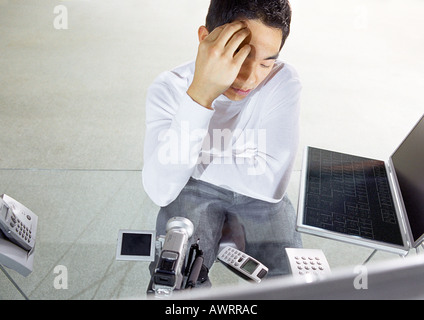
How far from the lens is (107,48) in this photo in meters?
2.41

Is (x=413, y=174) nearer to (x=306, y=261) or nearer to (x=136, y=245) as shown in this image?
(x=306, y=261)

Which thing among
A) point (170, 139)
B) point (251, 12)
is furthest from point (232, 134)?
point (251, 12)

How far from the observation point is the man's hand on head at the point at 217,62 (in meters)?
Answer: 1.02

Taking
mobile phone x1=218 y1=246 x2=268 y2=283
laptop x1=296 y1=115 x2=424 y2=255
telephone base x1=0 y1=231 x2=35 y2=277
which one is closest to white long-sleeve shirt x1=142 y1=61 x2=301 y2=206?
laptop x1=296 y1=115 x2=424 y2=255

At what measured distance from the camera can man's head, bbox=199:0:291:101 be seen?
1092mm

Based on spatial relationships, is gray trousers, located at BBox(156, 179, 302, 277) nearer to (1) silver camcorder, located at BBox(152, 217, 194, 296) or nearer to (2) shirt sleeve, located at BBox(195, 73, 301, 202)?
(2) shirt sleeve, located at BBox(195, 73, 301, 202)

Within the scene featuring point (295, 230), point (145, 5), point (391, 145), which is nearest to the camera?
point (295, 230)

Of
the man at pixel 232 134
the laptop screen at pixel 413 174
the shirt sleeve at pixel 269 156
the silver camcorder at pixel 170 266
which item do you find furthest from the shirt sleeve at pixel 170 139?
the laptop screen at pixel 413 174

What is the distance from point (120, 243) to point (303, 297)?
0.75m

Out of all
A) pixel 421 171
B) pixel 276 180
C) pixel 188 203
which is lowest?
pixel 188 203

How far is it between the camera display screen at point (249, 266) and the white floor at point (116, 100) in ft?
0.54

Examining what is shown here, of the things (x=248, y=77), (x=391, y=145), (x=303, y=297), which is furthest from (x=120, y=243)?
(x=391, y=145)

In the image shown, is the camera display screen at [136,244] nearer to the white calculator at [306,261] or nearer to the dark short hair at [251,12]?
the white calculator at [306,261]
